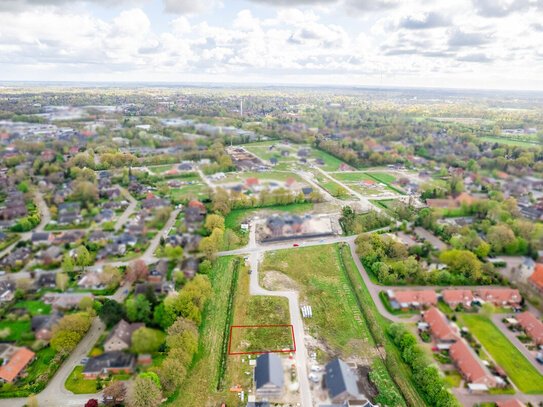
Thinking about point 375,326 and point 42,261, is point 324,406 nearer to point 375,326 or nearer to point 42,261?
point 375,326

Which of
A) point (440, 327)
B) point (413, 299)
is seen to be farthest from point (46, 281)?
point (440, 327)

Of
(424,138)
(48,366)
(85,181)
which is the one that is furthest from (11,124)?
(424,138)

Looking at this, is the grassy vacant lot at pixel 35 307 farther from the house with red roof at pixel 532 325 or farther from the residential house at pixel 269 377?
the house with red roof at pixel 532 325

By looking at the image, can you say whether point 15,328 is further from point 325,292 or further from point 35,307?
point 325,292

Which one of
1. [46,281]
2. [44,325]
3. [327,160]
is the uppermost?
[327,160]

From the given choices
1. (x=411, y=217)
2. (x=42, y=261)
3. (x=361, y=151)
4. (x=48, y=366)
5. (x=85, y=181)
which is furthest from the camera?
(x=361, y=151)

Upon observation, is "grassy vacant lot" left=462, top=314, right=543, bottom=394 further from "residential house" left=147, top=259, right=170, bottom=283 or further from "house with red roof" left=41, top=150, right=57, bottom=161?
"house with red roof" left=41, top=150, right=57, bottom=161

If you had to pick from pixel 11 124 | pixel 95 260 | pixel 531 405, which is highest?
pixel 11 124

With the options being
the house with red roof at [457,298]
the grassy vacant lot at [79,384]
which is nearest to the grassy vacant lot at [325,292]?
the house with red roof at [457,298]
